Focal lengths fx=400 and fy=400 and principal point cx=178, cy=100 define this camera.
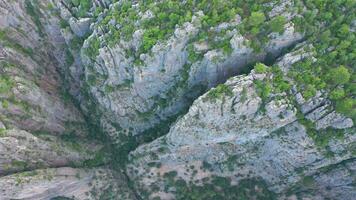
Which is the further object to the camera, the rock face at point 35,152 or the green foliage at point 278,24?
the rock face at point 35,152

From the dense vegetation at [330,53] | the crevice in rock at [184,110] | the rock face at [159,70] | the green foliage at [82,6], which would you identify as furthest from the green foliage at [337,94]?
the green foliage at [82,6]

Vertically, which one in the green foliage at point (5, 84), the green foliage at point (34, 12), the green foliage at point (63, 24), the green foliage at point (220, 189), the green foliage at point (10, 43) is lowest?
the green foliage at point (220, 189)

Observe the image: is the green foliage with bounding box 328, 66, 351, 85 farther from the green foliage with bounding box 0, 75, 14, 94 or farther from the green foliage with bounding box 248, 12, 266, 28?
the green foliage with bounding box 0, 75, 14, 94

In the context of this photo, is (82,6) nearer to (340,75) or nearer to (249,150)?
(249,150)

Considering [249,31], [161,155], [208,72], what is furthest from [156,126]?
[249,31]

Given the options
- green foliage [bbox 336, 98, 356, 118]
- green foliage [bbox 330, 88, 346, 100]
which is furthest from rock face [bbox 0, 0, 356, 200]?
green foliage [bbox 330, 88, 346, 100]

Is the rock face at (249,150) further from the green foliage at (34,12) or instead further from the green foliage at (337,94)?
the green foliage at (34,12)

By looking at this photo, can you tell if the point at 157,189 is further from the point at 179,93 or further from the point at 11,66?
the point at 11,66
